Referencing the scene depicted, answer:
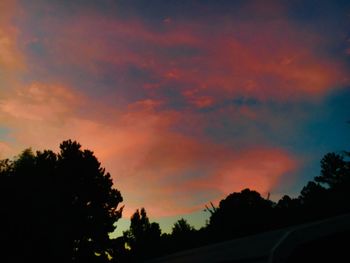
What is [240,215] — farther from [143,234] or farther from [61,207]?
[61,207]

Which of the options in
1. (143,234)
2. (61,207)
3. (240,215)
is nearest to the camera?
(61,207)

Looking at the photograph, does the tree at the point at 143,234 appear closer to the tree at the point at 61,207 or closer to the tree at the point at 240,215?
the tree at the point at 240,215

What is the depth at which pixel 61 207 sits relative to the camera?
131 ft

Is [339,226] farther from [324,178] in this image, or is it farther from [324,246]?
[324,178]

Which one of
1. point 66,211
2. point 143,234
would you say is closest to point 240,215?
point 143,234

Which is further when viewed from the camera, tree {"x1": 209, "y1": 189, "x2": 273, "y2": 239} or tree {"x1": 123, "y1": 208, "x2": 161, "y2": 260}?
tree {"x1": 123, "y1": 208, "x2": 161, "y2": 260}

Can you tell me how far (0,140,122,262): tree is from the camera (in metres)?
35.2

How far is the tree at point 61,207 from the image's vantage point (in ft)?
116

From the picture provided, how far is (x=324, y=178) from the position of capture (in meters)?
83.1

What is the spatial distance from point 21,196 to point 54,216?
5.00 metres

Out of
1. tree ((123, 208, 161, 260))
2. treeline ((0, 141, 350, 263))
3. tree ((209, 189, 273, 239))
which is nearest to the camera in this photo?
treeline ((0, 141, 350, 263))

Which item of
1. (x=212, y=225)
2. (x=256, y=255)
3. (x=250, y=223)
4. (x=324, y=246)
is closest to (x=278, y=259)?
(x=324, y=246)

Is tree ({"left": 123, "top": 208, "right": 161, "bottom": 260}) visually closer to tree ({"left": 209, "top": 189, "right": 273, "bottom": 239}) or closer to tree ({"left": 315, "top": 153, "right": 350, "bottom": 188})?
tree ({"left": 209, "top": 189, "right": 273, "bottom": 239})

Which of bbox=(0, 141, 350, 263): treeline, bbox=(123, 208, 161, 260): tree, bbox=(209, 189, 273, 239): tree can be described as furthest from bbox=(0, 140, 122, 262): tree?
bbox=(123, 208, 161, 260): tree
